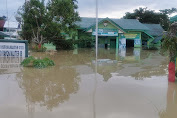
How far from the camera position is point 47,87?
23.1 feet

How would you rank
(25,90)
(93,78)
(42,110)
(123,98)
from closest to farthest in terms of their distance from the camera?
(42,110) → (123,98) → (25,90) → (93,78)

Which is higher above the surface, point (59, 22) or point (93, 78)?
point (59, 22)

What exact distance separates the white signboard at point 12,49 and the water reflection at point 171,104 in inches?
414

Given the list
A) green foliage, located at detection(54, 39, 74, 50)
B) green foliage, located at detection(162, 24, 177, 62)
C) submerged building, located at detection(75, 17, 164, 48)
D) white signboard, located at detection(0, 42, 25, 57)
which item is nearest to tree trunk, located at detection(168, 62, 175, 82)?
green foliage, located at detection(162, 24, 177, 62)

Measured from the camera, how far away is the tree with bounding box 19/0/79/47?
72.6 ft

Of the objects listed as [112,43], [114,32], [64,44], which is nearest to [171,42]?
[64,44]

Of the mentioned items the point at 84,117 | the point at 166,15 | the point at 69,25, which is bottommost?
the point at 84,117

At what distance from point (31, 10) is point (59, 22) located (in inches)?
137

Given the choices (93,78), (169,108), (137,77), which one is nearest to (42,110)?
(169,108)

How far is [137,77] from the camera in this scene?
9039mm

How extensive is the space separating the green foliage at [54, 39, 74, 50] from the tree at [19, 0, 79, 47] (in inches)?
70.3

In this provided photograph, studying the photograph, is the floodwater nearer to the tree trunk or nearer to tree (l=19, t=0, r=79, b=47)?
the tree trunk

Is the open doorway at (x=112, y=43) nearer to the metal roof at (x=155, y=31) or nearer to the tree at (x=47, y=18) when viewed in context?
the metal roof at (x=155, y=31)

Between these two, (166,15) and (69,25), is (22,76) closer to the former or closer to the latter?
(69,25)
